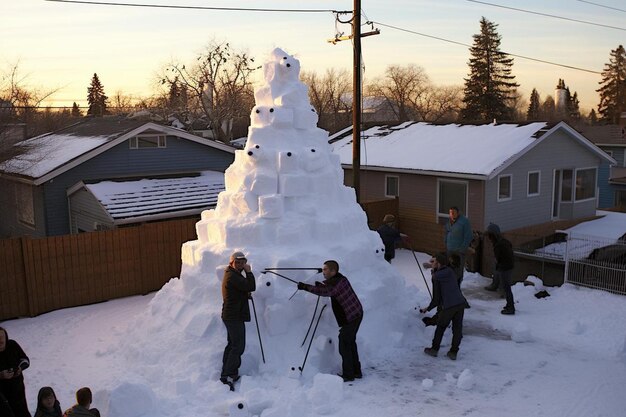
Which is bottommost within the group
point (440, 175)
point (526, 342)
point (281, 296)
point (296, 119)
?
point (526, 342)

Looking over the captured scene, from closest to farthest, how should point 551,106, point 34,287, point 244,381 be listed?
point 244,381 → point 34,287 → point 551,106

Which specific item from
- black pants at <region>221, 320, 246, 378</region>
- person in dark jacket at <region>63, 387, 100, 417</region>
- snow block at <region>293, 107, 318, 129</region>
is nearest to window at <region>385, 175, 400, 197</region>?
snow block at <region>293, 107, 318, 129</region>

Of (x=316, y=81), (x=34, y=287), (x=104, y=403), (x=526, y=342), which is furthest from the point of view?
(x=316, y=81)

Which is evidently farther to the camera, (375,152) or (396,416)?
(375,152)

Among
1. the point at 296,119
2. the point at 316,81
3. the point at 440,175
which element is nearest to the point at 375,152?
the point at 440,175

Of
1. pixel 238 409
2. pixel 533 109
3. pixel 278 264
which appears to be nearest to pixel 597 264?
pixel 278 264

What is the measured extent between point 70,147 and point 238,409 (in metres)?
14.3

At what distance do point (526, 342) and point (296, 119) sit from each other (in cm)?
557

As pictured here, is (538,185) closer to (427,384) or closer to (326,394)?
(427,384)

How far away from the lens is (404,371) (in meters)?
8.59

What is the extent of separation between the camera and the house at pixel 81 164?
1720 cm

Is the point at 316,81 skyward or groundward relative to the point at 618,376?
skyward

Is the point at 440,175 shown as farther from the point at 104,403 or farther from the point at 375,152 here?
the point at 104,403

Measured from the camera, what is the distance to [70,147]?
733 inches
